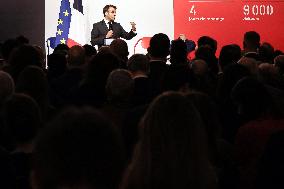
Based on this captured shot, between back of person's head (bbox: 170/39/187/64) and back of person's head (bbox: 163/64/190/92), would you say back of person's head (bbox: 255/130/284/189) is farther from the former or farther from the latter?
back of person's head (bbox: 170/39/187/64)

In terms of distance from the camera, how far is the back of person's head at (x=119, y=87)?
435cm

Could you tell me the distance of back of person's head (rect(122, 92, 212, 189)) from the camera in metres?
2.24

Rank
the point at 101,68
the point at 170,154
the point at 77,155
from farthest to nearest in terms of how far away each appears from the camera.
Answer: the point at 101,68
the point at 170,154
the point at 77,155

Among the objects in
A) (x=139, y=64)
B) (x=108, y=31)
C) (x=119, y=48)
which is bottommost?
(x=139, y=64)

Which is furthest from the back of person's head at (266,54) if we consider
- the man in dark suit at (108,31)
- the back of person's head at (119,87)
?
the man in dark suit at (108,31)

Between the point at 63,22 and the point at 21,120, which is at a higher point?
the point at 63,22

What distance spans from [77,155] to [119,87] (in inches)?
109

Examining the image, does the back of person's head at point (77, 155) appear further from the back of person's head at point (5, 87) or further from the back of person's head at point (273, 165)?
the back of person's head at point (5, 87)

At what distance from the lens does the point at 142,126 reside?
2.38 meters

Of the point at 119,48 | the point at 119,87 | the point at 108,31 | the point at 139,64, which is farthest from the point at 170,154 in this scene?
the point at 108,31

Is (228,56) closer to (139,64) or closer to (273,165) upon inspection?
(139,64)

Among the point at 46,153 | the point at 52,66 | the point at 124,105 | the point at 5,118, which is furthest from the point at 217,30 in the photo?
the point at 46,153

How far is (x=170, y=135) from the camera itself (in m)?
2.30

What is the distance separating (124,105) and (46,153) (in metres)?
2.76
